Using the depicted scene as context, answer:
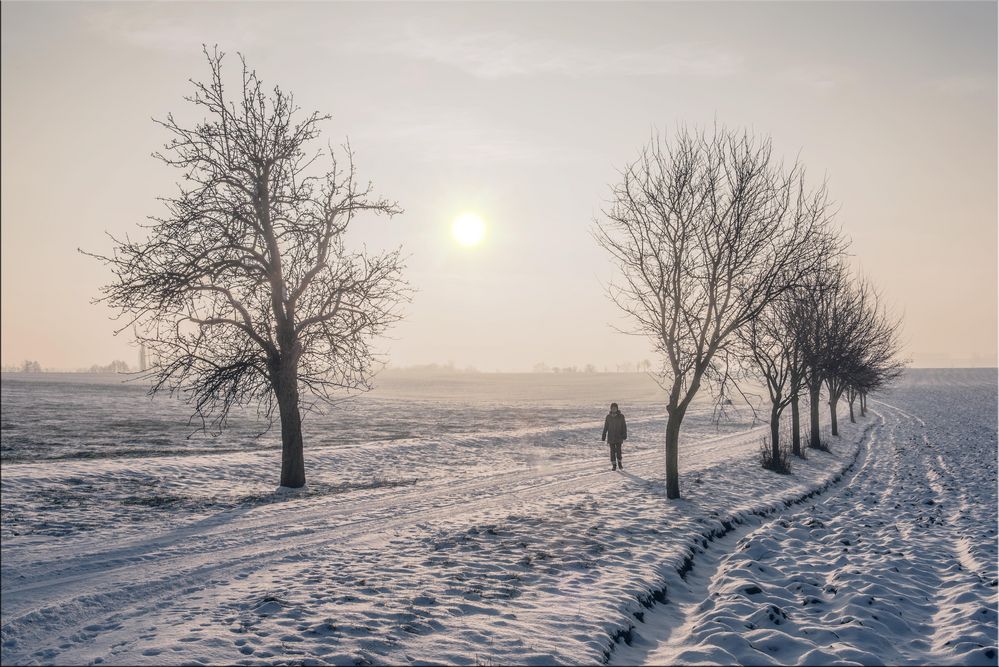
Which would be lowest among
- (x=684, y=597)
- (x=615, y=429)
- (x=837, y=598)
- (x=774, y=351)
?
(x=684, y=597)

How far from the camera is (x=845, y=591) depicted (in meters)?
8.59

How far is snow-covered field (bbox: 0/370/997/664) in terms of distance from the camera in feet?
21.4

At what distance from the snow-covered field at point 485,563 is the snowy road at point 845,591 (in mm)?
43

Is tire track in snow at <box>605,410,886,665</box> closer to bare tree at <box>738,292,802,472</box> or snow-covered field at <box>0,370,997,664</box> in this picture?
snow-covered field at <box>0,370,997,664</box>

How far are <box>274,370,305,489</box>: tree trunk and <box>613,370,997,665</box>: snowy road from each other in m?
11.3

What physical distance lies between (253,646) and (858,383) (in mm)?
35944

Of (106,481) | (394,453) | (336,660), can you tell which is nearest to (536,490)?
(394,453)

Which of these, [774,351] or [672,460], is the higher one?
[774,351]

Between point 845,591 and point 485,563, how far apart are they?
5604 mm

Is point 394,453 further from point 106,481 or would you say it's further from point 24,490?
point 24,490

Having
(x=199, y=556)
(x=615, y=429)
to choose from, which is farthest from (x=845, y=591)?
(x=615, y=429)

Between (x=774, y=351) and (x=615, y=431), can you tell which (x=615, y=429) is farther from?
(x=774, y=351)

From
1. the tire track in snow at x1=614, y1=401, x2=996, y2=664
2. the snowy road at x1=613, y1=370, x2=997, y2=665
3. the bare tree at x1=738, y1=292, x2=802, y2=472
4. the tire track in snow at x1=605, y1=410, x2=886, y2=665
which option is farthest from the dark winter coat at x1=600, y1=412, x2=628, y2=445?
the tire track in snow at x1=614, y1=401, x2=996, y2=664

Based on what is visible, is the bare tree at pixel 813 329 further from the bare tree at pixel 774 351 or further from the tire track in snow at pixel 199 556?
the tire track in snow at pixel 199 556
